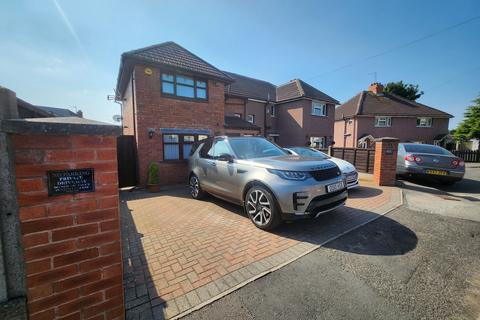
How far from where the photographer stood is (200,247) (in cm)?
296

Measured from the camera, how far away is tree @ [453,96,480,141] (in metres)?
19.0

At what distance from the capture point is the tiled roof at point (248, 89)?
14.6 m

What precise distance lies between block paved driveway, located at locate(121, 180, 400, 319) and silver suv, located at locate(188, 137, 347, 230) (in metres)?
0.40

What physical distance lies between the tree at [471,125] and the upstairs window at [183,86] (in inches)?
1032

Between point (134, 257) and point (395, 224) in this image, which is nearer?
point (134, 257)

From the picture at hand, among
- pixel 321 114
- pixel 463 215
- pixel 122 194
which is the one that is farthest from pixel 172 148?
pixel 321 114

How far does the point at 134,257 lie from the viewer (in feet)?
8.93

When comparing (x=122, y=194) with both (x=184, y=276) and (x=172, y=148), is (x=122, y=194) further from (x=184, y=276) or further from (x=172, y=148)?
(x=184, y=276)

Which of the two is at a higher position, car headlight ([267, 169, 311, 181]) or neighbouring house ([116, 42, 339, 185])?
neighbouring house ([116, 42, 339, 185])

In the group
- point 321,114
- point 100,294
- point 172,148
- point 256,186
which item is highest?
point 321,114

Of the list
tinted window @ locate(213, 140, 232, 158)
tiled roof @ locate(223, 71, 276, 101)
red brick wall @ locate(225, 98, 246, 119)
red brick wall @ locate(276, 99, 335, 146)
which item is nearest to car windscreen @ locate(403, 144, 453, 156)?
tinted window @ locate(213, 140, 232, 158)

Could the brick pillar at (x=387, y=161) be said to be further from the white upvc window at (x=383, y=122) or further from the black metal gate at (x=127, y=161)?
the white upvc window at (x=383, y=122)

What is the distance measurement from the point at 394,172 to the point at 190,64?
29.0ft

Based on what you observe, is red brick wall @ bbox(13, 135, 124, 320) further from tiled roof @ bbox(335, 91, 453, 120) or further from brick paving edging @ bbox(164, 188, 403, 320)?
tiled roof @ bbox(335, 91, 453, 120)
